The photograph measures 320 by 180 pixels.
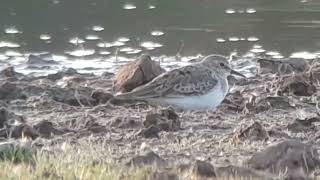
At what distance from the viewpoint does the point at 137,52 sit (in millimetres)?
16062

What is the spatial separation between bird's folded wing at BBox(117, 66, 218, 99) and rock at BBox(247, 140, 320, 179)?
3012 mm

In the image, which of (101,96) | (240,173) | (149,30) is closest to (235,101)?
(101,96)

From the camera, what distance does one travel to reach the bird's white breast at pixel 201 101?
963 cm

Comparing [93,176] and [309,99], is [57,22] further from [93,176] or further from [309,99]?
[93,176]

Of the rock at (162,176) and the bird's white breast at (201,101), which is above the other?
the bird's white breast at (201,101)

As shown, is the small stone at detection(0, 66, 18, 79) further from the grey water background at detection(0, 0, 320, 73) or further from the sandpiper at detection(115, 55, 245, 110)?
the sandpiper at detection(115, 55, 245, 110)

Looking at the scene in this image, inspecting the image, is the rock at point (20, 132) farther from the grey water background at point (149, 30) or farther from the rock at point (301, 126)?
the grey water background at point (149, 30)

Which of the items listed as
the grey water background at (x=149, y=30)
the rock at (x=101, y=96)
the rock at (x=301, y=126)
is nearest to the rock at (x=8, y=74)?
the grey water background at (x=149, y=30)

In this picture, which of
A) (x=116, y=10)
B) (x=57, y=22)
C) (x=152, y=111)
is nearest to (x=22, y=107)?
(x=152, y=111)

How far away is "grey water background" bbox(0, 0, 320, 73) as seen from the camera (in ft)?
52.2

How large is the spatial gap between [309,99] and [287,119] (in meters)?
1.28

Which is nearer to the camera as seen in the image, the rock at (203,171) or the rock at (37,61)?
the rock at (203,171)

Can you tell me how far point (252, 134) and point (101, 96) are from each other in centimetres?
282

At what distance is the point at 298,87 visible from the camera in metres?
10.9
